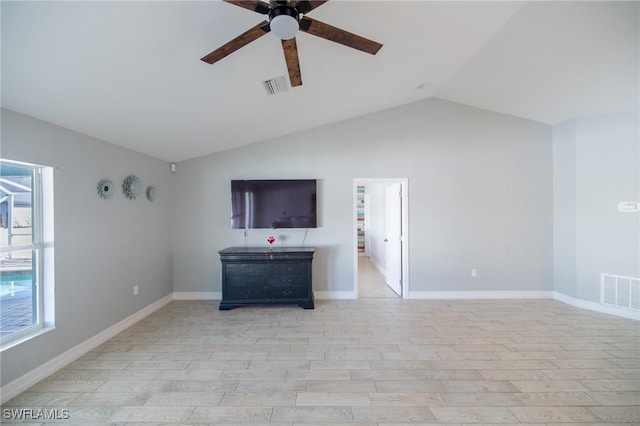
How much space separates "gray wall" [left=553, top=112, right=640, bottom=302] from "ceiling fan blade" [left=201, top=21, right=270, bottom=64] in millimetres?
4648

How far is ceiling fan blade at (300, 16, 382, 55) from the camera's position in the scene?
1540 mm

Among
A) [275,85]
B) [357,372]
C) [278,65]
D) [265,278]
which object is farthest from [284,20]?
[265,278]

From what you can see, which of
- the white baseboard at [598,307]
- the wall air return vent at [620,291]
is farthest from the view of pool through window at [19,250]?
the wall air return vent at [620,291]

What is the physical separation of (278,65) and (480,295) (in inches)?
170

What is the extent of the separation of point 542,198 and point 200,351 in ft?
17.1

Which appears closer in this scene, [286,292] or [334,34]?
[334,34]

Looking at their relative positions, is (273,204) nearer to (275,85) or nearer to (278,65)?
(275,85)

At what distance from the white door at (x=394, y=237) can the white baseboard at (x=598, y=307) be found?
2.37 metres

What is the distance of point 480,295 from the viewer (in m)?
4.22

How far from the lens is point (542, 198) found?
4.19 meters

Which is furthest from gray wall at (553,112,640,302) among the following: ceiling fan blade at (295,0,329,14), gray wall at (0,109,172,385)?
gray wall at (0,109,172,385)

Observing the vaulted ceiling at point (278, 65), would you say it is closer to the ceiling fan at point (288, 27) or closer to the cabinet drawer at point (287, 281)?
the ceiling fan at point (288, 27)

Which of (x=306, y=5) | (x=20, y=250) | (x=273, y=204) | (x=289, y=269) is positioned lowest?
(x=289, y=269)

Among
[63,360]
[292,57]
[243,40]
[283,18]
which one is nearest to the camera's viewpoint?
[283,18]
